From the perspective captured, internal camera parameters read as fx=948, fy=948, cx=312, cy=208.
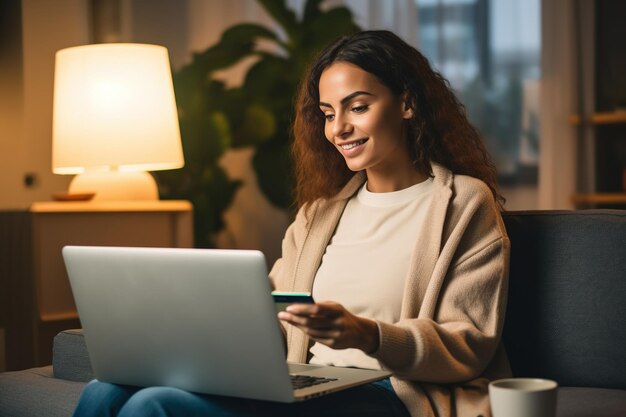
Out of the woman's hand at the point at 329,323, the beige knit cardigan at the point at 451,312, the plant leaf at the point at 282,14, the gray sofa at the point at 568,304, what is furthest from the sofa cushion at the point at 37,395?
the plant leaf at the point at 282,14

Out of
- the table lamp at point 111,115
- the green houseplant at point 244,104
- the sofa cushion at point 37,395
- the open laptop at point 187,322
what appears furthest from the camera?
the green houseplant at point 244,104

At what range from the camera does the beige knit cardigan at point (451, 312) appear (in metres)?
1.36

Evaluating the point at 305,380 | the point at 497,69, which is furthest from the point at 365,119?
the point at 497,69

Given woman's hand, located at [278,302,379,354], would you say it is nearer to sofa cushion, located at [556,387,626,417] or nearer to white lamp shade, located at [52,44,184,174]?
sofa cushion, located at [556,387,626,417]

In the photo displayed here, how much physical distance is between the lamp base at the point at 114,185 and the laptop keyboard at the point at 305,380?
67.1 inches

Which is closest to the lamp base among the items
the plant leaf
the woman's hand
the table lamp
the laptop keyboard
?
the table lamp

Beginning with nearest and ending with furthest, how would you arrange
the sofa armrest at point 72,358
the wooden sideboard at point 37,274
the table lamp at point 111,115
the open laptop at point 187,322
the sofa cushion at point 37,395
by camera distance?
1. the open laptop at point 187,322
2. the sofa cushion at point 37,395
3. the sofa armrest at point 72,358
4. the wooden sideboard at point 37,274
5. the table lamp at point 111,115

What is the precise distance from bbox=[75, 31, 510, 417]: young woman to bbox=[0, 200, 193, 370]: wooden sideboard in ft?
3.96

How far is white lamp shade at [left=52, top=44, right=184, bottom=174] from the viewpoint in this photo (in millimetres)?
2855

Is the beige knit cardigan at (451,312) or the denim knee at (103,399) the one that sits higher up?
the beige knit cardigan at (451,312)

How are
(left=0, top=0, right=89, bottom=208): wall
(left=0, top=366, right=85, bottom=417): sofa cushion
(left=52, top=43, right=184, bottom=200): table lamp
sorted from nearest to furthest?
(left=0, top=366, right=85, bottom=417): sofa cushion, (left=52, top=43, right=184, bottom=200): table lamp, (left=0, top=0, right=89, bottom=208): wall

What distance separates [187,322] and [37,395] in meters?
0.62

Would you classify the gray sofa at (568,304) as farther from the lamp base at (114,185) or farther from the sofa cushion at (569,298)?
the lamp base at (114,185)

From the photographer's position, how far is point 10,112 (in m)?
3.70
